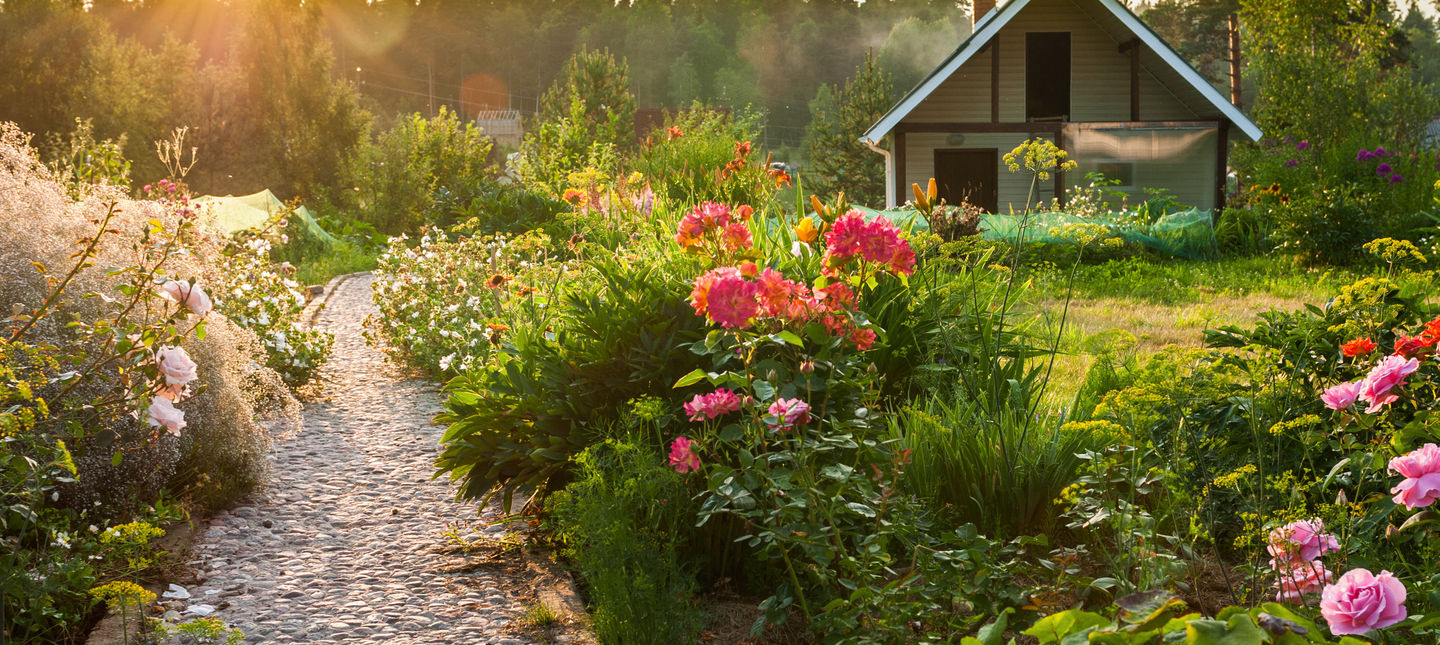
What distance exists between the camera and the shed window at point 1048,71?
54.3 ft

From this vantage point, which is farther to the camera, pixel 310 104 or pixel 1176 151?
pixel 310 104

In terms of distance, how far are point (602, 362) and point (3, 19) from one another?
23.8 metres

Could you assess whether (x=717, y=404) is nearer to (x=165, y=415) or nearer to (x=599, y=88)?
(x=165, y=415)

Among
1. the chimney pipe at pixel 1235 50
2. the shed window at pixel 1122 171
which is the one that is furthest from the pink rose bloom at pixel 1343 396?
the chimney pipe at pixel 1235 50

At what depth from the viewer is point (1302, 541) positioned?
206cm

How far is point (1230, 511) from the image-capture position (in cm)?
306

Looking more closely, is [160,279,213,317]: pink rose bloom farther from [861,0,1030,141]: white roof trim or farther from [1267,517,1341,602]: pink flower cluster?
[861,0,1030,141]: white roof trim

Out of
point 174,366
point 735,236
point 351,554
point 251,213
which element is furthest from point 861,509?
point 251,213

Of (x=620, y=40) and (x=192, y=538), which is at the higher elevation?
(x=620, y=40)

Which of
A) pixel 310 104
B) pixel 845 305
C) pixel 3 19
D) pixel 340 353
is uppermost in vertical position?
pixel 3 19

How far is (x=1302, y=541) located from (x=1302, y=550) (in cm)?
3

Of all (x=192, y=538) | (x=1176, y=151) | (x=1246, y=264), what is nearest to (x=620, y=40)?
(x=1176, y=151)

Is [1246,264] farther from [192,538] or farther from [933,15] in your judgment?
[933,15]

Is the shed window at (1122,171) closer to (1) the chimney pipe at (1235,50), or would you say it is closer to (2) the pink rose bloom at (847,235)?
(1) the chimney pipe at (1235,50)
